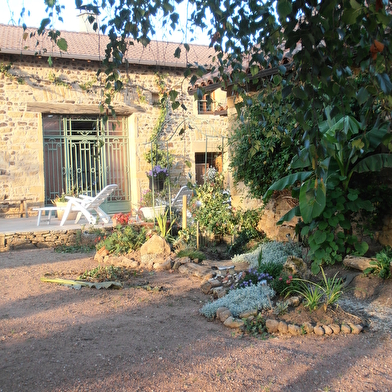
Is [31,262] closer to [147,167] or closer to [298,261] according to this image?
[298,261]

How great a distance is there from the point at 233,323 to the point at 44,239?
593 cm

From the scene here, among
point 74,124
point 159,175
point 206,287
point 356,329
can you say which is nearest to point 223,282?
point 206,287

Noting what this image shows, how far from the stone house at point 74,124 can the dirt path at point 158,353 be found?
6.49m

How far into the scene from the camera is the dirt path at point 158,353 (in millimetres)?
2902

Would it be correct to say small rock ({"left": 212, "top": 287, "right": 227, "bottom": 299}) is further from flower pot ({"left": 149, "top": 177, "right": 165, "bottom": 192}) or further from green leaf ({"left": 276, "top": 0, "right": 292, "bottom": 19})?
flower pot ({"left": 149, "top": 177, "right": 165, "bottom": 192})

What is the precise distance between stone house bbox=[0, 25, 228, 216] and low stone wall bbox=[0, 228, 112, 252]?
8.82 feet

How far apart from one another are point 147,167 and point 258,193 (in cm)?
608

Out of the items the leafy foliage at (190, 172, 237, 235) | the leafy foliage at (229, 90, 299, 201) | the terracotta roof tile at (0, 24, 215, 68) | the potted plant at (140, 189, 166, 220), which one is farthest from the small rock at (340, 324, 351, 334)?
the terracotta roof tile at (0, 24, 215, 68)

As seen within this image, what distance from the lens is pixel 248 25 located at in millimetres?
2734

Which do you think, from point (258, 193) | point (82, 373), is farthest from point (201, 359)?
point (258, 193)

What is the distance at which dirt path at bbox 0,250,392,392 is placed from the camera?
9.52ft

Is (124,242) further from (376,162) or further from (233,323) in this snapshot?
(376,162)

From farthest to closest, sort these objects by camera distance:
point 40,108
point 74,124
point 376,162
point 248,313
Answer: point 74,124
point 40,108
point 376,162
point 248,313

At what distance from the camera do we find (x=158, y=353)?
3.37 meters
